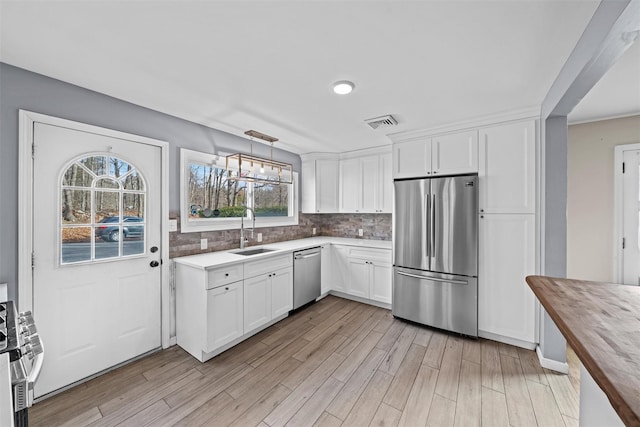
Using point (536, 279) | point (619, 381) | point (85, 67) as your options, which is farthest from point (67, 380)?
point (536, 279)

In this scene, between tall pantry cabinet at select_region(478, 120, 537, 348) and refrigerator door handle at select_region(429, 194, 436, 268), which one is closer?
tall pantry cabinet at select_region(478, 120, 537, 348)

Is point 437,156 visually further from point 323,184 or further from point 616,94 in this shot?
point 323,184

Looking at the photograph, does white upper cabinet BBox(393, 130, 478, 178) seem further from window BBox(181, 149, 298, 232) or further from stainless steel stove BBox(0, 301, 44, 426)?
stainless steel stove BBox(0, 301, 44, 426)

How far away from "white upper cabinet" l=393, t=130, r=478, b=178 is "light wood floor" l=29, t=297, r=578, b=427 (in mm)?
1874

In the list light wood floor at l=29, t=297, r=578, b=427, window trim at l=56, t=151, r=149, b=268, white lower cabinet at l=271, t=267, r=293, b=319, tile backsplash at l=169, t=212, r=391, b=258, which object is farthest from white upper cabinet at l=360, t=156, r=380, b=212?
window trim at l=56, t=151, r=149, b=268

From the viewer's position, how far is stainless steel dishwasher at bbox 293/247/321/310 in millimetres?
3369

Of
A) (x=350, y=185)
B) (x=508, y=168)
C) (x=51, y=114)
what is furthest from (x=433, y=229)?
(x=51, y=114)

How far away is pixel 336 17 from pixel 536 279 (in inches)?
66.7

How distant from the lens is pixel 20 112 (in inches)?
69.5

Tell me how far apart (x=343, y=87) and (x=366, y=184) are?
2.16 metres

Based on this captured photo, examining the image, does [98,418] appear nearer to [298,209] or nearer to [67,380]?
[67,380]

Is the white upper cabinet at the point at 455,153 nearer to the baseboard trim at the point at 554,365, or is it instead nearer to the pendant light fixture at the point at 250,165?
the baseboard trim at the point at 554,365

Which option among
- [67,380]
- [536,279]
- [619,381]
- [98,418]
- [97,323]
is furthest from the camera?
[97,323]

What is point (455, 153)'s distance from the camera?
286cm
